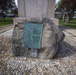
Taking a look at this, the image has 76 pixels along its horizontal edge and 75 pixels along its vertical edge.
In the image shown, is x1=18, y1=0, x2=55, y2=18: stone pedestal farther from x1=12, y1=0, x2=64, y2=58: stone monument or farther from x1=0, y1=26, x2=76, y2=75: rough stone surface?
x1=0, y1=26, x2=76, y2=75: rough stone surface

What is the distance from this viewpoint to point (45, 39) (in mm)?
3094

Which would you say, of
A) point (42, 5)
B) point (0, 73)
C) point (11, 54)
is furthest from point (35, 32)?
point (42, 5)

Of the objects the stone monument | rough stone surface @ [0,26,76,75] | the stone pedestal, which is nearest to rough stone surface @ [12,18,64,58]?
the stone monument

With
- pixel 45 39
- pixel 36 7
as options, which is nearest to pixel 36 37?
pixel 45 39

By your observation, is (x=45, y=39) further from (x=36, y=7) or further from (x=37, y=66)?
(x=36, y=7)

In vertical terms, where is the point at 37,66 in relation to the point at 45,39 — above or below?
below

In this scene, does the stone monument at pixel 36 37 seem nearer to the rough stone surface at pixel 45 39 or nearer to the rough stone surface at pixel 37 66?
the rough stone surface at pixel 45 39

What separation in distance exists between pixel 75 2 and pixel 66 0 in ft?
5.48

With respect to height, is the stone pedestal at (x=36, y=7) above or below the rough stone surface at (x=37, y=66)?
above

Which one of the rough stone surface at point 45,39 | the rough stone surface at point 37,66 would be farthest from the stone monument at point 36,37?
the rough stone surface at point 37,66

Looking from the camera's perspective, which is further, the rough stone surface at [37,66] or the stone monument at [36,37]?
the stone monument at [36,37]

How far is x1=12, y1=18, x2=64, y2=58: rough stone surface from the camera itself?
3051 mm

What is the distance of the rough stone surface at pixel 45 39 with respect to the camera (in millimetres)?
3051

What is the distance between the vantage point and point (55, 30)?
122 inches
